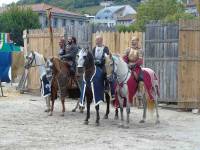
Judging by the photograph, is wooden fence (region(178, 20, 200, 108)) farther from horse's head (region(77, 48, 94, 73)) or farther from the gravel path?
horse's head (region(77, 48, 94, 73))

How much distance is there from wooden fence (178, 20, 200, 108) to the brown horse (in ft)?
11.6

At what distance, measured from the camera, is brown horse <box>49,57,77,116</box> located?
15704 mm

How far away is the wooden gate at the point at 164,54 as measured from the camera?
1736cm

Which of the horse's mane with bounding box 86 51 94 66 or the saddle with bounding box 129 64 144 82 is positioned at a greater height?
the horse's mane with bounding box 86 51 94 66

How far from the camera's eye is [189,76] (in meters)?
17.0

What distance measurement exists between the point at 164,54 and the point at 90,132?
5.65m

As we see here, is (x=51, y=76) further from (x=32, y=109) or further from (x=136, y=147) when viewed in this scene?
(x=136, y=147)

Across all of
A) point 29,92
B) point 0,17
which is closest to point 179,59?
point 29,92

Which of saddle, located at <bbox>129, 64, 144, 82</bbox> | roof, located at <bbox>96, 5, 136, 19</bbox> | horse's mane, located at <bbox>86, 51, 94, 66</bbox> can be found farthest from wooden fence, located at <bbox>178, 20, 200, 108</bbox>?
roof, located at <bbox>96, 5, 136, 19</bbox>

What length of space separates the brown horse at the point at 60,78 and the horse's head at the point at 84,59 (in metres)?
2.13

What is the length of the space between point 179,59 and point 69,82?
11.7 feet

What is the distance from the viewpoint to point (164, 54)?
57.9ft

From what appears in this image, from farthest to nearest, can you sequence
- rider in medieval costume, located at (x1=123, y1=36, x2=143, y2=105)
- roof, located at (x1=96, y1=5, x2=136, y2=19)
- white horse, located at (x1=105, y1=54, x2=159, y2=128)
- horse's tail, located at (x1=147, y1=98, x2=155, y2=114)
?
roof, located at (x1=96, y1=5, x2=136, y2=19) < horse's tail, located at (x1=147, y1=98, x2=155, y2=114) < rider in medieval costume, located at (x1=123, y1=36, x2=143, y2=105) < white horse, located at (x1=105, y1=54, x2=159, y2=128)

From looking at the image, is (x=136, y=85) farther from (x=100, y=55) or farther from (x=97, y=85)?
(x=100, y=55)
